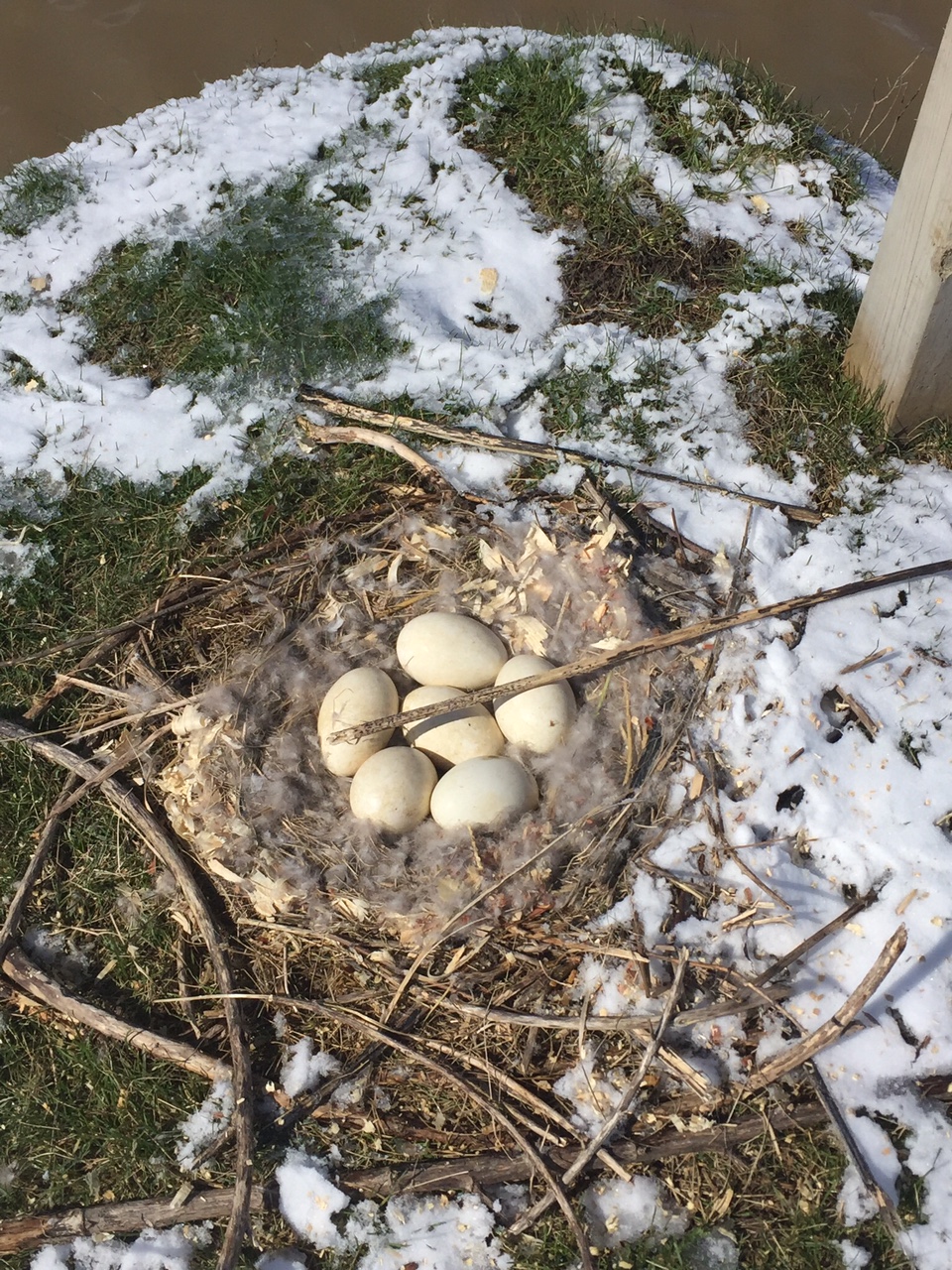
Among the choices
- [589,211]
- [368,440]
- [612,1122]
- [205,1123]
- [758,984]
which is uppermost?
[589,211]

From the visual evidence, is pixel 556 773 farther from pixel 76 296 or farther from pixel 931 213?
pixel 76 296

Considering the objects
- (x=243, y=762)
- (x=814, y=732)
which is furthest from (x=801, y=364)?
(x=243, y=762)

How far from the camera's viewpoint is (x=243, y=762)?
115 inches

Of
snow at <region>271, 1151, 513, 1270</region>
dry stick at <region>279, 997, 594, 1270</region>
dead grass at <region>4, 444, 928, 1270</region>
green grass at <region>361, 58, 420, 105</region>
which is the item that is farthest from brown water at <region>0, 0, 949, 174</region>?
snow at <region>271, 1151, 513, 1270</region>

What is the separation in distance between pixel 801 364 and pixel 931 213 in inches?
32.7

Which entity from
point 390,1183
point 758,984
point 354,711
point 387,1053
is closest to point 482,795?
point 354,711

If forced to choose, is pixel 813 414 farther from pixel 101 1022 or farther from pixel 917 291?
pixel 101 1022

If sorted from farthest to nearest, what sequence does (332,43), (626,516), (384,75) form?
(332,43)
(384,75)
(626,516)

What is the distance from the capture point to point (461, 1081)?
8.17ft

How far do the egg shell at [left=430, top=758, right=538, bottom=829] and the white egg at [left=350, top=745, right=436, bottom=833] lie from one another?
6cm

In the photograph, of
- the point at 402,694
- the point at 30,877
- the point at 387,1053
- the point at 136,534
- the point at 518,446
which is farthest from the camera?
the point at 136,534

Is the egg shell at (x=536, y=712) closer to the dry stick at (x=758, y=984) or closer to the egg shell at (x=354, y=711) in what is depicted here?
the egg shell at (x=354, y=711)

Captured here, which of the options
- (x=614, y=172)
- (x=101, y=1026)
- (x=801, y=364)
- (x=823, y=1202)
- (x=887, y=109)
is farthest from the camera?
(x=887, y=109)

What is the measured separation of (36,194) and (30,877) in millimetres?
3277
